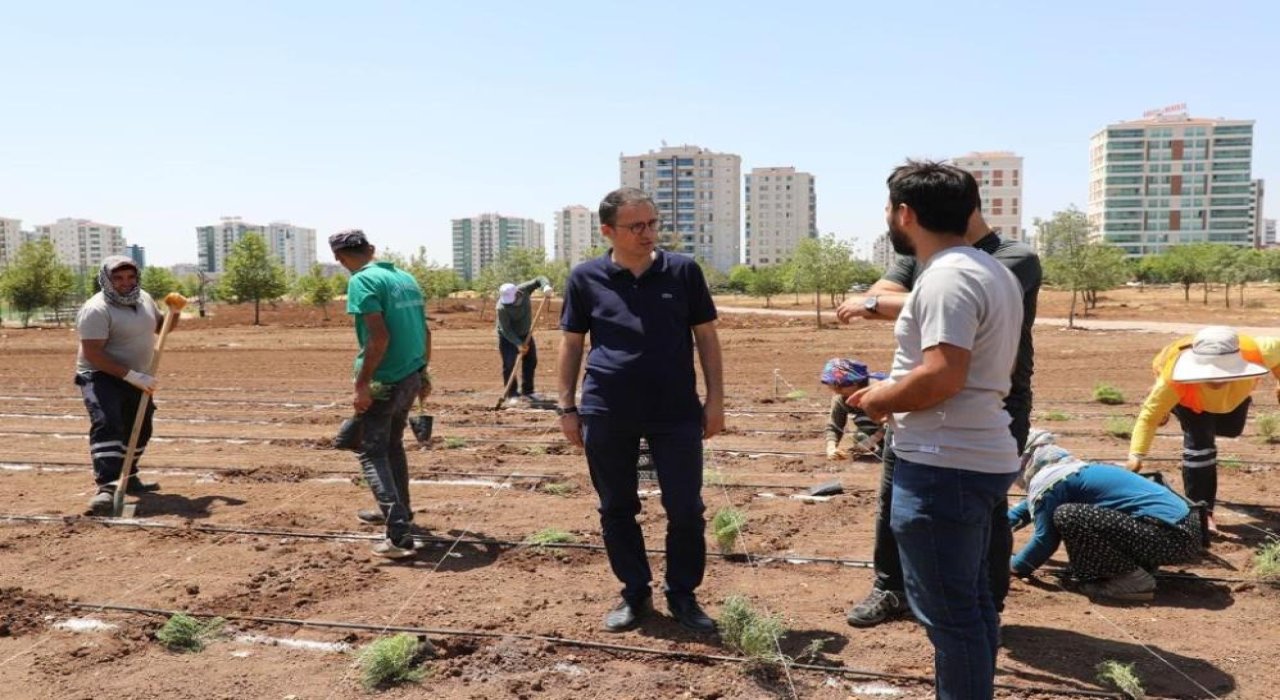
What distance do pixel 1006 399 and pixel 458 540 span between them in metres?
3.23

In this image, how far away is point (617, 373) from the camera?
3773mm

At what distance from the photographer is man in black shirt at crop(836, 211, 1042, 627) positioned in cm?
332

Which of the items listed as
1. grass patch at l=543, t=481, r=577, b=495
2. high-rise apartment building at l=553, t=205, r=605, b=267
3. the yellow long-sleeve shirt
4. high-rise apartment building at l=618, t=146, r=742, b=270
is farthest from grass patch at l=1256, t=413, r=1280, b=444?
high-rise apartment building at l=553, t=205, r=605, b=267

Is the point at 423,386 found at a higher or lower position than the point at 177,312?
lower

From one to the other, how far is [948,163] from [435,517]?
4241mm

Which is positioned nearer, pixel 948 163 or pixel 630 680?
pixel 948 163

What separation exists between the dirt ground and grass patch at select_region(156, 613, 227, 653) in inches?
2.9

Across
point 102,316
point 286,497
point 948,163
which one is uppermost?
point 948,163

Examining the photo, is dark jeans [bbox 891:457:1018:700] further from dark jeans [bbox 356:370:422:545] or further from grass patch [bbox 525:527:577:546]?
dark jeans [bbox 356:370:422:545]

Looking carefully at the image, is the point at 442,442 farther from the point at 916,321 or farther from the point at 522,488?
the point at 916,321

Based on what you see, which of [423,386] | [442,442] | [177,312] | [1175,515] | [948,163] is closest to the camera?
[948,163]

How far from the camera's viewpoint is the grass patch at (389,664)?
11.6 ft

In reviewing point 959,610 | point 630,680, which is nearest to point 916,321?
point 959,610

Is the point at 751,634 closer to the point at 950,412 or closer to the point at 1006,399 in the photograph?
the point at 1006,399
